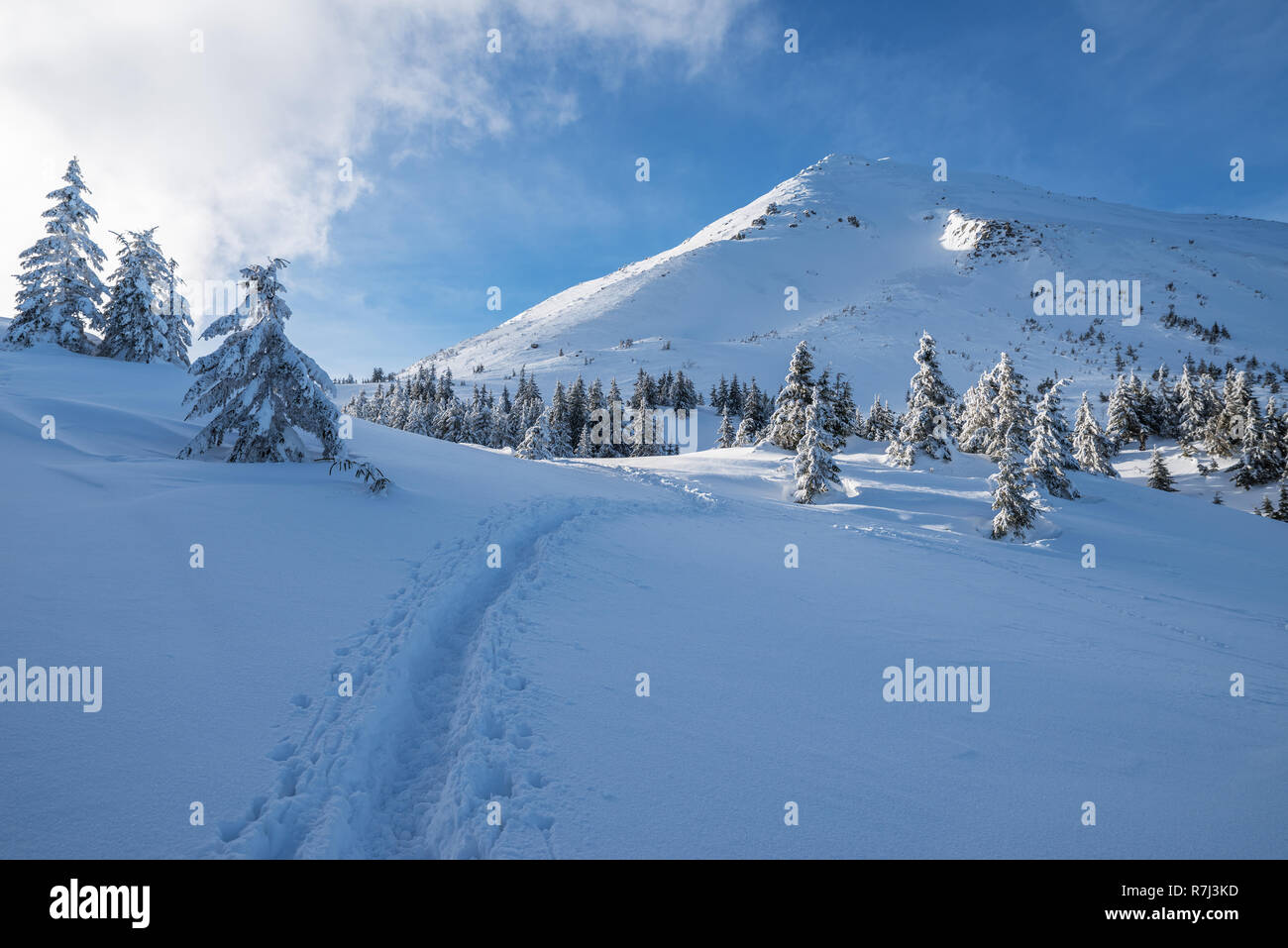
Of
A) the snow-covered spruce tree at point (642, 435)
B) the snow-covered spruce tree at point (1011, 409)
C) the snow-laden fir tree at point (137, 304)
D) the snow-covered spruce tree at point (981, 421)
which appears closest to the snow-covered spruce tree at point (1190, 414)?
the snow-covered spruce tree at point (981, 421)

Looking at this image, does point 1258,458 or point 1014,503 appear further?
point 1258,458

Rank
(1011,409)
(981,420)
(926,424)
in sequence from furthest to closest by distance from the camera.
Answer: (981,420) → (926,424) → (1011,409)

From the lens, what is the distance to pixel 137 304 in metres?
25.6

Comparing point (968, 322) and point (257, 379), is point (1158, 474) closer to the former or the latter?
point (257, 379)

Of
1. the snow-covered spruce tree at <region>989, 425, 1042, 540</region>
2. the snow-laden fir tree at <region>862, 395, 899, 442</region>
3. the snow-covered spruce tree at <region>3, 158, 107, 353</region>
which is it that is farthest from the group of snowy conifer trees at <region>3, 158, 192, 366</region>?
the snow-laden fir tree at <region>862, 395, 899, 442</region>

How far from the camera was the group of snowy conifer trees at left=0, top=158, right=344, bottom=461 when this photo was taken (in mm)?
12609

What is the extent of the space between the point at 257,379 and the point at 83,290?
23026 millimetres

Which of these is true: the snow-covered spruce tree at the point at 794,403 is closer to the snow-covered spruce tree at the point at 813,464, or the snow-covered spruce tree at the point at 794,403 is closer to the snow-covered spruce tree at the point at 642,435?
the snow-covered spruce tree at the point at 813,464

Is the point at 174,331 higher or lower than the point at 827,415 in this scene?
higher

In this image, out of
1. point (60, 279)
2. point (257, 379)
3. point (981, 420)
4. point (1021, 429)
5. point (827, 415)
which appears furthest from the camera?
point (981, 420)

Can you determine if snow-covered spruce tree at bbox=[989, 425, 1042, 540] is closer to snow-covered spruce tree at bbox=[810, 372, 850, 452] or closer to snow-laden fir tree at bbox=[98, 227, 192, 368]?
snow-covered spruce tree at bbox=[810, 372, 850, 452]

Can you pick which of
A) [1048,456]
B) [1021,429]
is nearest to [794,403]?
[1021,429]
